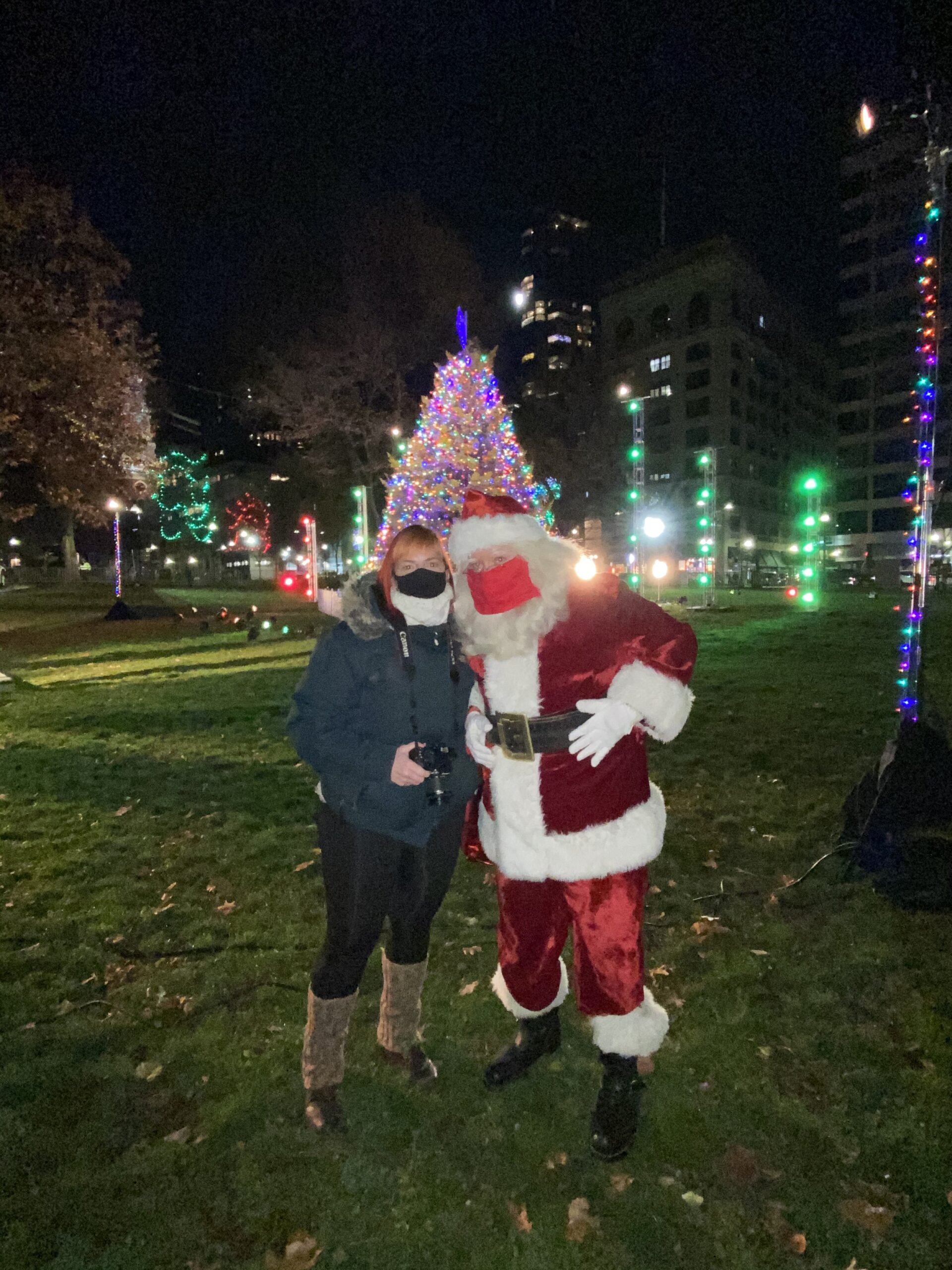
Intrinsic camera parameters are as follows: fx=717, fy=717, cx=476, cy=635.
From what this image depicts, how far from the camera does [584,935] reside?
280cm

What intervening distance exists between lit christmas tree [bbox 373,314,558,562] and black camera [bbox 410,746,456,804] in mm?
16091

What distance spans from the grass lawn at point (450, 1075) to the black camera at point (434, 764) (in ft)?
4.77

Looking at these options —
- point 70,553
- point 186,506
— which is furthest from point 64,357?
point 186,506

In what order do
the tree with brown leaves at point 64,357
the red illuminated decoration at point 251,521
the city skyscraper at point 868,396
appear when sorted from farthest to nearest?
the city skyscraper at point 868,396 → the red illuminated decoration at point 251,521 → the tree with brown leaves at point 64,357

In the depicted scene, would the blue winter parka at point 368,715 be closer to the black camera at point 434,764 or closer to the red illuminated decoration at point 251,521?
the black camera at point 434,764

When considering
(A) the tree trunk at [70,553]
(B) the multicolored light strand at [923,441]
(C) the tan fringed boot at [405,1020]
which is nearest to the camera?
(C) the tan fringed boot at [405,1020]

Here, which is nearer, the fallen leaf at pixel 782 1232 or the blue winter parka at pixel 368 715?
the fallen leaf at pixel 782 1232

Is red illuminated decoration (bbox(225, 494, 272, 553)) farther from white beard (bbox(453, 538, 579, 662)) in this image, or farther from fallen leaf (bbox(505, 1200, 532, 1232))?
fallen leaf (bbox(505, 1200, 532, 1232))

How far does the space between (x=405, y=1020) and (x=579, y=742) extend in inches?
61.8

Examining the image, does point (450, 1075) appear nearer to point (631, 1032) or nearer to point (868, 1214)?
point (631, 1032)

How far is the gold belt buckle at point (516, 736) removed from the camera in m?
2.67

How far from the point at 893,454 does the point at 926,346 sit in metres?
70.5

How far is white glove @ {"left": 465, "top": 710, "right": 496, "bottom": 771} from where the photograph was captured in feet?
9.25

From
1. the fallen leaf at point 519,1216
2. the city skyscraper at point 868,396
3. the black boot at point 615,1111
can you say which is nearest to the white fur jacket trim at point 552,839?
the black boot at point 615,1111
